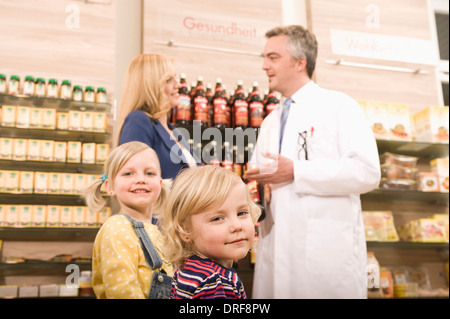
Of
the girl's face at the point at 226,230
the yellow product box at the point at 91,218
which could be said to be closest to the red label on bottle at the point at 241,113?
the yellow product box at the point at 91,218

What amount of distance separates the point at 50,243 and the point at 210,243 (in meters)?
1.54

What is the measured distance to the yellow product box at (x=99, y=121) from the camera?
236cm

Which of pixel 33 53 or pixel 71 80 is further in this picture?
pixel 71 80

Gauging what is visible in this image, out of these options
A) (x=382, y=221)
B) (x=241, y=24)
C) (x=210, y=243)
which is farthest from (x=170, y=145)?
(x=241, y=24)

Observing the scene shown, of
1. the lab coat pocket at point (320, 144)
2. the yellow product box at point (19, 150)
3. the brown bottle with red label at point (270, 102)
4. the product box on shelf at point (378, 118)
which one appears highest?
the brown bottle with red label at point (270, 102)

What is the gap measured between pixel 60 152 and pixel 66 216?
32 centimetres

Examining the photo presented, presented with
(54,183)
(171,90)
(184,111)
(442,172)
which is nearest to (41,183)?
(54,183)

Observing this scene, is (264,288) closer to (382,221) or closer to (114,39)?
(382,221)

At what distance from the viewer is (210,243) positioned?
89cm

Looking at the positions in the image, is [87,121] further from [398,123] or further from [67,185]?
[398,123]

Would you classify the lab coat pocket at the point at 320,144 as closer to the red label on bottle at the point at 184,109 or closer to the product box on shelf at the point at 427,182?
the red label on bottle at the point at 184,109

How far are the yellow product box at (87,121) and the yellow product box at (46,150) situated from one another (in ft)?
0.57

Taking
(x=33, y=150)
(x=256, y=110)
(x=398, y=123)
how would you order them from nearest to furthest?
(x=33, y=150), (x=256, y=110), (x=398, y=123)

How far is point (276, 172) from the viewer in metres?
1.67
